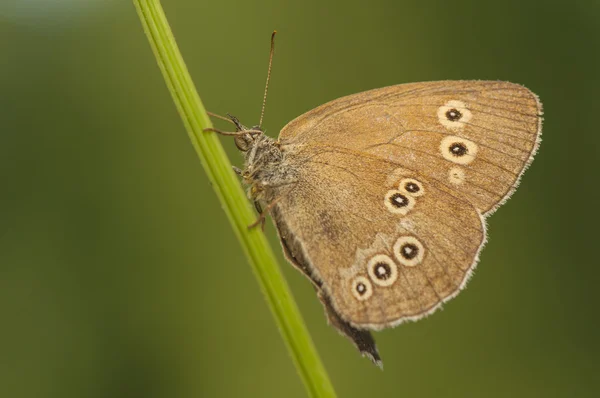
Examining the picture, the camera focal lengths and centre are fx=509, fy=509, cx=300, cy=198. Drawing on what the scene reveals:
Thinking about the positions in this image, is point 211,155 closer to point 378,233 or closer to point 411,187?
point 378,233

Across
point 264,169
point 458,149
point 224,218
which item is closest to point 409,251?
point 458,149

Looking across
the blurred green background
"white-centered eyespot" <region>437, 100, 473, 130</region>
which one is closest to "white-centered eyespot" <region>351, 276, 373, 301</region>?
"white-centered eyespot" <region>437, 100, 473, 130</region>

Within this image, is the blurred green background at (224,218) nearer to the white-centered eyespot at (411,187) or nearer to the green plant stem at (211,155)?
the white-centered eyespot at (411,187)

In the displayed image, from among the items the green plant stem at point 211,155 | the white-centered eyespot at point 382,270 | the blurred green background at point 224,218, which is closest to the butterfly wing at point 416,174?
the white-centered eyespot at point 382,270

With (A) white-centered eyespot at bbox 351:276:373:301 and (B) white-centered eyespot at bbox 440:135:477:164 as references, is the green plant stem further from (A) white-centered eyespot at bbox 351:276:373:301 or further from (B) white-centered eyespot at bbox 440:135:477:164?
(B) white-centered eyespot at bbox 440:135:477:164

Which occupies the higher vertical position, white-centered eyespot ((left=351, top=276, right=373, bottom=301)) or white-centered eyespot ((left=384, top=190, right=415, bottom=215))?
white-centered eyespot ((left=384, top=190, right=415, bottom=215))

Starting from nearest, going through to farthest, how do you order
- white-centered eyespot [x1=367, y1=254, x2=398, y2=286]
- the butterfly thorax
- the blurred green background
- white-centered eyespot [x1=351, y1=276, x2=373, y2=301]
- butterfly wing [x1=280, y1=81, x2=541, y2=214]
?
white-centered eyespot [x1=351, y1=276, x2=373, y2=301] → white-centered eyespot [x1=367, y1=254, x2=398, y2=286] → butterfly wing [x1=280, y1=81, x2=541, y2=214] → the butterfly thorax → the blurred green background

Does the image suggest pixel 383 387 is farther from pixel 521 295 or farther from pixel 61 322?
pixel 61 322
